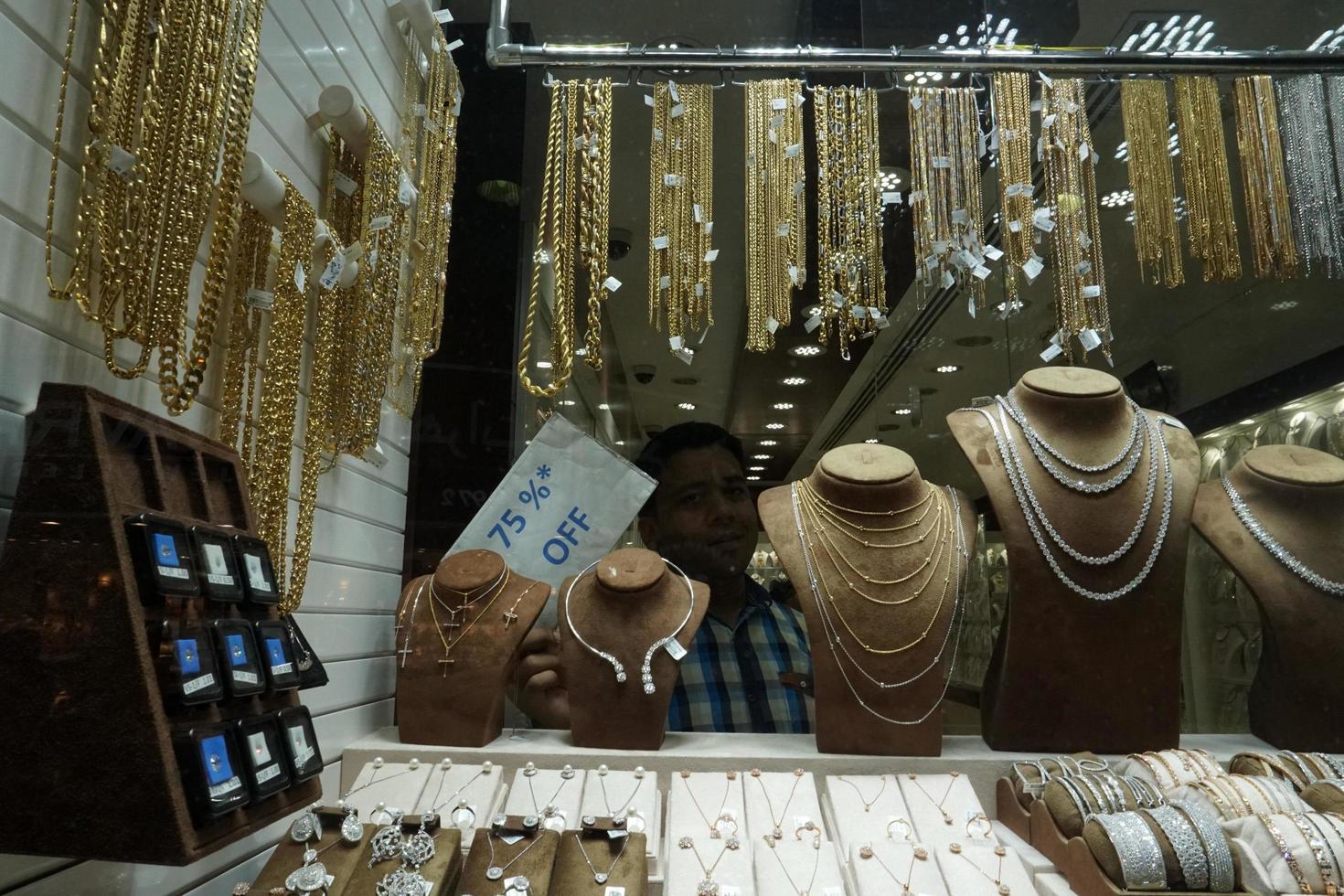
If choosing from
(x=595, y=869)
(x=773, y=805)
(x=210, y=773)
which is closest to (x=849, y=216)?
(x=773, y=805)

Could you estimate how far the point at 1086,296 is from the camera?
7.45ft

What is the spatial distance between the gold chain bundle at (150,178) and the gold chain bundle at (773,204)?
4.42 ft

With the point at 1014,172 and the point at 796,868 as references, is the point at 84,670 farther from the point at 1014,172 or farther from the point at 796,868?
the point at 1014,172

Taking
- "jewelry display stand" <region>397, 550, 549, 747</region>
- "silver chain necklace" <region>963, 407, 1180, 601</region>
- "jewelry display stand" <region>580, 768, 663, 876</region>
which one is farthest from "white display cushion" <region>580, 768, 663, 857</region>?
"silver chain necklace" <region>963, 407, 1180, 601</region>

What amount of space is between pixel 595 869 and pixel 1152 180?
2146 mm

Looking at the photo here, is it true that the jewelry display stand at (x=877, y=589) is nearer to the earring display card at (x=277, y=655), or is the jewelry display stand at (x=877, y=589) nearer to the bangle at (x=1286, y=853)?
the bangle at (x=1286, y=853)

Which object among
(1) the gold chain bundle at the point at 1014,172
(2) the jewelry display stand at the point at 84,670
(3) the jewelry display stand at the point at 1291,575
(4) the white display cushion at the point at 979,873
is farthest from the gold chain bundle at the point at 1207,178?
(2) the jewelry display stand at the point at 84,670

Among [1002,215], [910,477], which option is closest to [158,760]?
[910,477]

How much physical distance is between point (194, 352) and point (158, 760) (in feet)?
1.74

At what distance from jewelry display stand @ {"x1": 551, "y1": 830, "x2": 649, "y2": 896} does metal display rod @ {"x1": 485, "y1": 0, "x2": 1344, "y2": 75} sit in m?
1.85

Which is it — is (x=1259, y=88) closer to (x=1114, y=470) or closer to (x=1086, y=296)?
(x=1086, y=296)

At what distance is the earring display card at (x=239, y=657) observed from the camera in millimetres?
1061

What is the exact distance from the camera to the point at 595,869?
1.30 m

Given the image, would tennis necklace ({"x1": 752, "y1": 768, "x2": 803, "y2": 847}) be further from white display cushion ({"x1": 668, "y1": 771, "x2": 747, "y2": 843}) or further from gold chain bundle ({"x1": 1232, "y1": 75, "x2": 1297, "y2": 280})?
gold chain bundle ({"x1": 1232, "y1": 75, "x2": 1297, "y2": 280})
